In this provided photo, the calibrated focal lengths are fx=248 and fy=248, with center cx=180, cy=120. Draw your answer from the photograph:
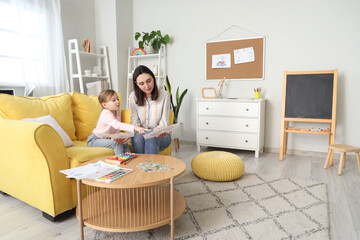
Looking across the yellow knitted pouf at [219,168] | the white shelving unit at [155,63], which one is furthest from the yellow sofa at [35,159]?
the white shelving unit at [155,63]

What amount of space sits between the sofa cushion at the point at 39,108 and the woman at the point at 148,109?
57cm

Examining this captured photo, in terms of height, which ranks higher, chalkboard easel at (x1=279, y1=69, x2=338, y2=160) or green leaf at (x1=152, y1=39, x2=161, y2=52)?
green leaf at (x1=152, y1=39, x2=161, y2=52)

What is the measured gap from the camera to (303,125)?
3.20m

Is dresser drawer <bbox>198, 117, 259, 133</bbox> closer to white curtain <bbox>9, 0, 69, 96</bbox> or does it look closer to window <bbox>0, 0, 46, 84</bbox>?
white curtain <bbox>9, 0, 69, 96</bbox>

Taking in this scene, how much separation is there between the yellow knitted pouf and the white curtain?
221cm

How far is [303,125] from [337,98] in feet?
1.63

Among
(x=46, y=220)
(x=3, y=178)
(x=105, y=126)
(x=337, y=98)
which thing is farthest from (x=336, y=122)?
(x=3, y=178)

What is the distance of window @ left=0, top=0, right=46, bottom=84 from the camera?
2.79 meters

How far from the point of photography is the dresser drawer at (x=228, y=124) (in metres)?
3.11

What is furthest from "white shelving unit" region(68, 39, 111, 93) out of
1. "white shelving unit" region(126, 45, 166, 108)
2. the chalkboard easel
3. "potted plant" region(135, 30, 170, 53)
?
the chalkboard easel

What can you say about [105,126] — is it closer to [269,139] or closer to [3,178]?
[3,178]

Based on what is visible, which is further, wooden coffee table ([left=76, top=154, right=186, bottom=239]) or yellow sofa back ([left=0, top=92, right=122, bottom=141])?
yellow sofa back ([left=0, top=92, right=122, bottom=141])

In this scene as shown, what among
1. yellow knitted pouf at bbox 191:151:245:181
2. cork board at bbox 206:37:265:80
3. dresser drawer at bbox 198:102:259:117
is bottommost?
yellow knitted pouf at bbox 191:151:245:181

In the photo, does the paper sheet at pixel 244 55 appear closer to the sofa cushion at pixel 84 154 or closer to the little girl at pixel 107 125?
the little girl at pixel 107 125
